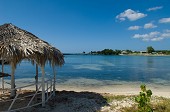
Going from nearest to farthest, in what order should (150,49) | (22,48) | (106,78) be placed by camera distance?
(22,48)
(106,78)
(150,49)

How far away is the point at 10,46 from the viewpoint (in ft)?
29.5

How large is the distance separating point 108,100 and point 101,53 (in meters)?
188

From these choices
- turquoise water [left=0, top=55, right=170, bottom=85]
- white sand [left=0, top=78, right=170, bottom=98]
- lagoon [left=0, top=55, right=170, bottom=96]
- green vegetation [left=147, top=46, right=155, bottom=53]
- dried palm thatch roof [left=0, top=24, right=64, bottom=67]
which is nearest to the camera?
dried palm thatch roof [left=0, top=24, right=64, bottom=67]

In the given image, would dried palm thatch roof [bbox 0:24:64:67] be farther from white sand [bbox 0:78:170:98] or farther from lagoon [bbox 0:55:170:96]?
lagoon [bbox 0:55:170:96]

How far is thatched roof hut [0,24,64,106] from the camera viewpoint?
895 centimetres

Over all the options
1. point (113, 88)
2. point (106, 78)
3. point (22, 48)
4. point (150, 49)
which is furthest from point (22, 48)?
point (150, 49)

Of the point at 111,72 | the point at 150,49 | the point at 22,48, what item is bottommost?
the point at 111,72

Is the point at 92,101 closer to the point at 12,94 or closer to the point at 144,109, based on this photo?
the point at 12,94

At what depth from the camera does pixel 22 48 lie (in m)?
9.13

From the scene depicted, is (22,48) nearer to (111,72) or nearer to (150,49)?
(111,72)

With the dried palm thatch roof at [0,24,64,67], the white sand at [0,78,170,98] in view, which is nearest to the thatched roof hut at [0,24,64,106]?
the dried palm thatch roof at [0,24,64,67]

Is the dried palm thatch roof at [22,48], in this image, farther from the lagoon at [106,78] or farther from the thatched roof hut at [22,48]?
the lagoon at [106,78]

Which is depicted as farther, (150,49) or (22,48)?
(150,49)

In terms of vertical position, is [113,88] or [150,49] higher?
[150,49]
